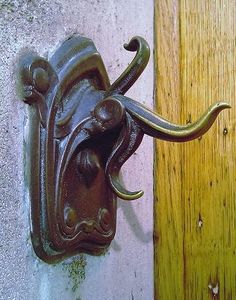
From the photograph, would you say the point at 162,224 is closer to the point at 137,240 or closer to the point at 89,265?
Answer: the point at 137,240

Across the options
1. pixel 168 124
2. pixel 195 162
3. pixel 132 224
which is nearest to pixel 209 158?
pixel 195 162

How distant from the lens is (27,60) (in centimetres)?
50

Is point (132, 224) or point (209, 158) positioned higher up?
point (209, 158)

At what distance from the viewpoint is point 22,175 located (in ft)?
1.68

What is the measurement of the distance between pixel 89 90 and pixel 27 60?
Answer: 0.34 feet

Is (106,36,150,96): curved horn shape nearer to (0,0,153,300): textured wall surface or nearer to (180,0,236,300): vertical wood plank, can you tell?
(0,0,153,300): textured wall surface

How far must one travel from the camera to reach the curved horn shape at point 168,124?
1.67ft

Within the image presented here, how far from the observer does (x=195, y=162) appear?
2.82ft

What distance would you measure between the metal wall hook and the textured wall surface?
0.05 feet

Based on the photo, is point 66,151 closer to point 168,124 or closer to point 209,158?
point 168,124

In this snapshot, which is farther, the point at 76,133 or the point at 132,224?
the point at 132,224

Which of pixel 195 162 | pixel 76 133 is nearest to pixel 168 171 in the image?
pixel 195 162

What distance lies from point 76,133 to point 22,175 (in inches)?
3.0

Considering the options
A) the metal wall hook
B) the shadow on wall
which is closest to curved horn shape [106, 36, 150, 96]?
the metal wall hook
